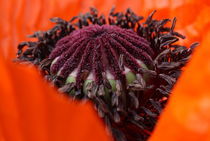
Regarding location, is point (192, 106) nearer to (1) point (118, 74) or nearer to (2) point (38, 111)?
(2) point (38, 111)

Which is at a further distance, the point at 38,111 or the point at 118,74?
the point at 118,74

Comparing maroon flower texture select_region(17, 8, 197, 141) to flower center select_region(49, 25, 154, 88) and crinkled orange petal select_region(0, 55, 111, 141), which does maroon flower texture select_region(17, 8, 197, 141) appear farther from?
crinkled orange petal select_region(0, 55, 111, 141)

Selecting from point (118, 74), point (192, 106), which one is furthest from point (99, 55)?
point (192, 106)

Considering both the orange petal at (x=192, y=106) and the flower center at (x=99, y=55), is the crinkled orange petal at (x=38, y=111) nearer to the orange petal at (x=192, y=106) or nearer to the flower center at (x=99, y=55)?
the orange petal at (x=192, y=106)

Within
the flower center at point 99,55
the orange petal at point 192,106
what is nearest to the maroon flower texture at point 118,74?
the flower center at point 99,55

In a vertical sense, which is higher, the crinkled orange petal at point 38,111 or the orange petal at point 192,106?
the crinkled orange petal at point 38,111

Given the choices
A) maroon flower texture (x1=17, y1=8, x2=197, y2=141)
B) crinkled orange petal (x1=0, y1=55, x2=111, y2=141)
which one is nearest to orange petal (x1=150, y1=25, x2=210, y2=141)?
crinkled orange petal (x1=0, y1=55, x2=111, y2=141)
